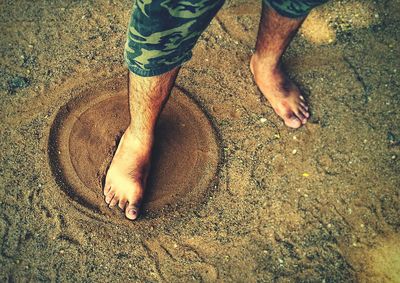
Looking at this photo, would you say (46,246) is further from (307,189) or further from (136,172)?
(307,189)

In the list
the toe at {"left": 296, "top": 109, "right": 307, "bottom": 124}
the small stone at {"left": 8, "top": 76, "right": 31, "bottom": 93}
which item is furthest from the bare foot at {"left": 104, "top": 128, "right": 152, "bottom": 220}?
the toe at {"left": 296, "top": 109, "right": 307, "bottom": 124}

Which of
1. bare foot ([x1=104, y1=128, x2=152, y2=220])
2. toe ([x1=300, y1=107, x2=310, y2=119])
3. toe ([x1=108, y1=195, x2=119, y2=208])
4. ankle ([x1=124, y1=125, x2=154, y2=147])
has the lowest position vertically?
toe ([x1=108, y1=195, x2=119, y2=208])

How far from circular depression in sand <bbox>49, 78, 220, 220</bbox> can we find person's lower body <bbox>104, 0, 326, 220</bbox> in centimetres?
9

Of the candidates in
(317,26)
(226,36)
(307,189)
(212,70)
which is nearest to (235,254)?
(307,189)

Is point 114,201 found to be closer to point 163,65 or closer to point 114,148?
point 114,148

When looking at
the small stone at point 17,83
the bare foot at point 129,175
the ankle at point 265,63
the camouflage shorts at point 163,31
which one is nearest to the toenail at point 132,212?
the bare foot at point 129,175

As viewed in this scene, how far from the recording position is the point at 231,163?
1.87 meters

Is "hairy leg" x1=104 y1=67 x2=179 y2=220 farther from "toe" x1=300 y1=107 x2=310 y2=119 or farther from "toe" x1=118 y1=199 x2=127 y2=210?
"toe" x1=300 y1=107 x2=310 y2=119

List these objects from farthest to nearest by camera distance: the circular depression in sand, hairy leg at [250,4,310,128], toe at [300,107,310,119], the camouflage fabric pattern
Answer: toe at [300,107,310,119] → hairy leg at [250,4,310,128] → the circular depression in sand → the camouflage fabric pattern

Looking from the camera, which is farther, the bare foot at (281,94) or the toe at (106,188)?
the bare foot at (281,94)

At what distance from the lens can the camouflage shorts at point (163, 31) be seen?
1085mm

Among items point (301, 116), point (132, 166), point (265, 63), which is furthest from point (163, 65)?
point (301, 116)

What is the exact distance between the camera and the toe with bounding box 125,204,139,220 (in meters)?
1.69

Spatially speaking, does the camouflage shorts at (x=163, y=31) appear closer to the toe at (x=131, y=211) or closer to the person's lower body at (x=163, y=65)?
the person's lower body at (x=163, y=65)
